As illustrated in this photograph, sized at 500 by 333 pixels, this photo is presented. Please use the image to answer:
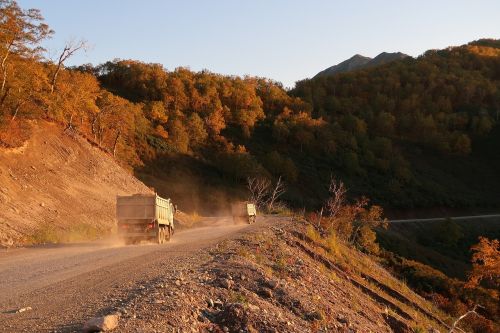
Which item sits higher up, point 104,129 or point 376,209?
point 104,129

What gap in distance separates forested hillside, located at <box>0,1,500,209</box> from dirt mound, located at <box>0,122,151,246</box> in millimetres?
Result: 5125

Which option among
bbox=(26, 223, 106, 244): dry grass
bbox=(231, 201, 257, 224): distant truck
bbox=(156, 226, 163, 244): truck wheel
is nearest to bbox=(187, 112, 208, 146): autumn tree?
bbox=(231, 201, 257, 224): distant truck

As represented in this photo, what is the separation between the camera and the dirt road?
299 inches

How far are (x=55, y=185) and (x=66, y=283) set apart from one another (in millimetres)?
22131

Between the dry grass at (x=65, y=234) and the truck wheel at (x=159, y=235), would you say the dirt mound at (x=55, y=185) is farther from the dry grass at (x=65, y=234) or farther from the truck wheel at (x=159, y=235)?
the truck wheel at (x=159, y=235)

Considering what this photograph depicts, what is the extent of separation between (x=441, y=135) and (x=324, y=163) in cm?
4145

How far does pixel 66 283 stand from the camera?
37.1ft

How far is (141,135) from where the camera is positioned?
87625 mm

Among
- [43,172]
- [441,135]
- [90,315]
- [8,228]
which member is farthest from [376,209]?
[441,135]

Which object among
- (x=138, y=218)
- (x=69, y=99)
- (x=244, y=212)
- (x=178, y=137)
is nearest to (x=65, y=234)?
(x=138, y=218)

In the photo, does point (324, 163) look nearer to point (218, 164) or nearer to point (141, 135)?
point (218, 164)

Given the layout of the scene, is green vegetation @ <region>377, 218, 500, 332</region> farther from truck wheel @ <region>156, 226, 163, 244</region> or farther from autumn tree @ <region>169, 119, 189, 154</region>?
autumn tree @ <region>169, 119, 189, 154</region>

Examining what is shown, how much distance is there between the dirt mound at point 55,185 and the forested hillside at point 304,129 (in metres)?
5.12

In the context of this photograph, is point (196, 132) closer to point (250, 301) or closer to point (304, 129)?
point (304, 129)
